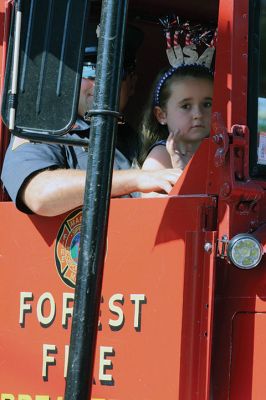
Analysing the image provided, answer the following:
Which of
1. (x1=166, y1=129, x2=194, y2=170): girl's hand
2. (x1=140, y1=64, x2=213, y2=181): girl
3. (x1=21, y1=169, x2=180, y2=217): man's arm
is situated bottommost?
(x1=21, y1=169, x2=180, y2=217): man's arm

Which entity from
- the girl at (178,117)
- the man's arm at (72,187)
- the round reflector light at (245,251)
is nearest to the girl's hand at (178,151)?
the girl at (178,117)

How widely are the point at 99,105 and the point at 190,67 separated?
1134mm

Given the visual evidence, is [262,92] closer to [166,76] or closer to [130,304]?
[130,304]

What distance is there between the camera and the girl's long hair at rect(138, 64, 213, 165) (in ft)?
10.8

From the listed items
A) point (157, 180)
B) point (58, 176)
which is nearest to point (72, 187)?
point (58, 176)

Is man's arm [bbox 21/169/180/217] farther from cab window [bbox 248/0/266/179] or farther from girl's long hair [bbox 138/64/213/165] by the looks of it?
girl's long hair [bbox 138/64/213/165]

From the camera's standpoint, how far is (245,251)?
238 cm

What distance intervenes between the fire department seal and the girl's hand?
1.51ft

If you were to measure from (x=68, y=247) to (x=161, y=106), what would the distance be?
0.82m

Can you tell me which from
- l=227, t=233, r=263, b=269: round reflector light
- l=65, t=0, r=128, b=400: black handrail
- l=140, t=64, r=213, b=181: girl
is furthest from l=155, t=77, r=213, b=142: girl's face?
l=65, t=0, r=128, b=400: black handrail

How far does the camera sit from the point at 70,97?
91.4 inches

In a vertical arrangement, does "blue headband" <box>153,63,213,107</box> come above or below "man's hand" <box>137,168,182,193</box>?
above

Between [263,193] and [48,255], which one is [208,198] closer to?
[263,193]

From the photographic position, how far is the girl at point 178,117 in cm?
310
